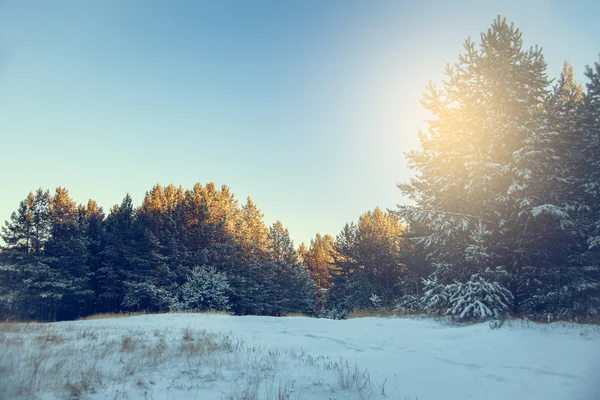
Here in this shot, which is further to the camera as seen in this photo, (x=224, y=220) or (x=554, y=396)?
(x=224, y=220)

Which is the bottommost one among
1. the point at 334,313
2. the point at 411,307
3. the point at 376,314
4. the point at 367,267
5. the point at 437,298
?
the point at 334,313

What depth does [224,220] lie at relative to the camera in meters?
43.5

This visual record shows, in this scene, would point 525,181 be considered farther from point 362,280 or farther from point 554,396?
point 362,280

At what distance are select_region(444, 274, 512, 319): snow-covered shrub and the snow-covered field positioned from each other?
3.18 metres

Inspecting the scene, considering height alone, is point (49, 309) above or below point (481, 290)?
below

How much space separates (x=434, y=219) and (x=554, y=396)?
10.6 m

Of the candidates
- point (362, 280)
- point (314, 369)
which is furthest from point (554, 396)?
point (362, 280)

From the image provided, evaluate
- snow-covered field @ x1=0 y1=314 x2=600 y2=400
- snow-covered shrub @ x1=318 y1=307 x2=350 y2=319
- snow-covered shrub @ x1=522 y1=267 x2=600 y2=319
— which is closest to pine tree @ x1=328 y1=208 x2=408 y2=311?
snow-covered shrub @ x1=318 y1=307 x2=350 y2=319

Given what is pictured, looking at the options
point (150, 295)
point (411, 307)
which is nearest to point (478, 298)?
point (411, 307)

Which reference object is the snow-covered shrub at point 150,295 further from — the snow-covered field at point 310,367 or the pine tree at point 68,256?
the snow-covered field at point 310,367

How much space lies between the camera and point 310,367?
6.74m

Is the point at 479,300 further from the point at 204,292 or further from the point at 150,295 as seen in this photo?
the point at 150,295

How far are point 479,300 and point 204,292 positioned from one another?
28.5 m

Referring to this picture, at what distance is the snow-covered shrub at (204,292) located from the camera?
3556cm
